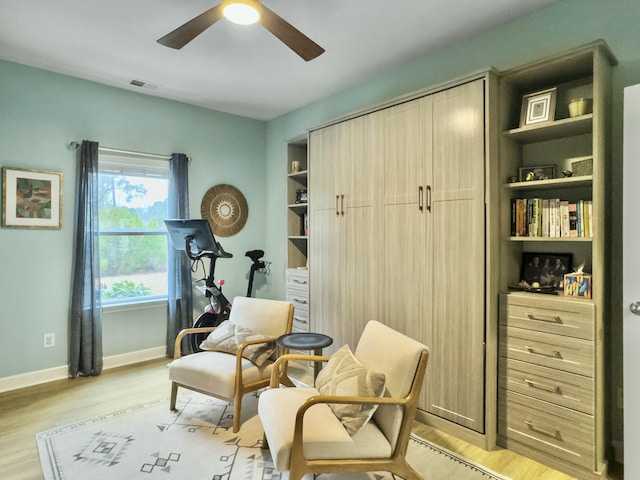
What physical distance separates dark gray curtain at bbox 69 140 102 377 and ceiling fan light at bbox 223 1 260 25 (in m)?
2.30

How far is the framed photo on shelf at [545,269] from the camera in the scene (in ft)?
7.79

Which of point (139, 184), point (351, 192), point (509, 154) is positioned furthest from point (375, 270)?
point (139, 184)

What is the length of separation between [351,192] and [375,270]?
70 centimetres

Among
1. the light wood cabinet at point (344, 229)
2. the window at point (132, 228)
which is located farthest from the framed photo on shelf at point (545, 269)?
the window at point (132, 228)

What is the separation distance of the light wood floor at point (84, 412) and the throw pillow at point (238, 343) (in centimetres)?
75

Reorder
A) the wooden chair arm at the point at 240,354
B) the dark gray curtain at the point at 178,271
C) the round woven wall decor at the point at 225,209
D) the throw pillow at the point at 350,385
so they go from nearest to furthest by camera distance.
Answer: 1. the throw pillow at the point at 350,385
2. the wooden chair arm at the point at 240,354
3. the dark gray curtain at the point at 178,271
4. the round woven wall decor at the point at 225,209

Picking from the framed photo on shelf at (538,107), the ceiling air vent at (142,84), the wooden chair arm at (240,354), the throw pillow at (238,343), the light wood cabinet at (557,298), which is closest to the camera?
the light wood cabinet at (557,298)

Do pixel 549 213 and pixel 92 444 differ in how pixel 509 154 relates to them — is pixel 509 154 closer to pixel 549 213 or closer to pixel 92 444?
pixel 549 213

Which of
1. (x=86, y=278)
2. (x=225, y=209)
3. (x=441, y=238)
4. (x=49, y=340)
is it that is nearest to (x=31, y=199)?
(x=86, y=278)

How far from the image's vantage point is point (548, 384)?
2160mm

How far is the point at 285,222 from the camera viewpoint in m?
4.57

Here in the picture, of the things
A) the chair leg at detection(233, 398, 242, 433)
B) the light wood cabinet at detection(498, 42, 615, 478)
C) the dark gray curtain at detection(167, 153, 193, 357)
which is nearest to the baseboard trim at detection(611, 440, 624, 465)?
the light wood cabinet at detection(498, 42, 615, 478)

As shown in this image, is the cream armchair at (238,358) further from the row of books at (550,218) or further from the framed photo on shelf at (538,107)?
the framed photo on shelf at (538,107)

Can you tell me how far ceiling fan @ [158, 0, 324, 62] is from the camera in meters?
1.84
